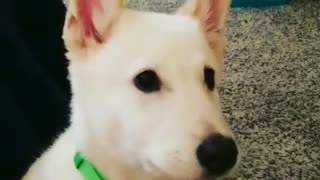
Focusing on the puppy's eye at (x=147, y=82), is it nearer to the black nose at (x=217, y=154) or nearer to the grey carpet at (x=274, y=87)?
the black nose at (x=217, y=154)

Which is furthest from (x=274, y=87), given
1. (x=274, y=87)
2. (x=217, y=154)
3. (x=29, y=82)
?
(x=217, y=154)

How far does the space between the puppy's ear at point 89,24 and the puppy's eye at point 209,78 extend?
6.3 inches

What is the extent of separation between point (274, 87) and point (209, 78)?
3.15ft

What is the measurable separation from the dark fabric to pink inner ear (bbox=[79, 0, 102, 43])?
0.37 meters

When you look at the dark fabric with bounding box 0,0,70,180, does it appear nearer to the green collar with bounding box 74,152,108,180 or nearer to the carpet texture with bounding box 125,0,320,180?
the green collar with bounding box 74,152,108,180

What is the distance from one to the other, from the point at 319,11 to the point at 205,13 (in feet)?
4.28

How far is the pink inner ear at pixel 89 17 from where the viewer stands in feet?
3.33

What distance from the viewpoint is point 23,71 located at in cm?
137

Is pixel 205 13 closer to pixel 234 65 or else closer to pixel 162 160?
pixel 162 160

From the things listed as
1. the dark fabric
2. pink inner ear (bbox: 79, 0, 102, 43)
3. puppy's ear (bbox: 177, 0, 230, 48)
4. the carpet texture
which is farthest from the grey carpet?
pink inner ear (bbox: 79, 0, 102, 43)

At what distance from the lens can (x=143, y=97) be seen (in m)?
0.97

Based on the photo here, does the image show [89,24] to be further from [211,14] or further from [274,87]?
[274,87]

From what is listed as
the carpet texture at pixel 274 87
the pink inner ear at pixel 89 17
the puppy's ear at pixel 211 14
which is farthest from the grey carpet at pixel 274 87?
the pink inner ear at pixel 89 17

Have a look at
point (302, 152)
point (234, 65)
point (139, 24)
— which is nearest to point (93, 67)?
point (139, 24)
